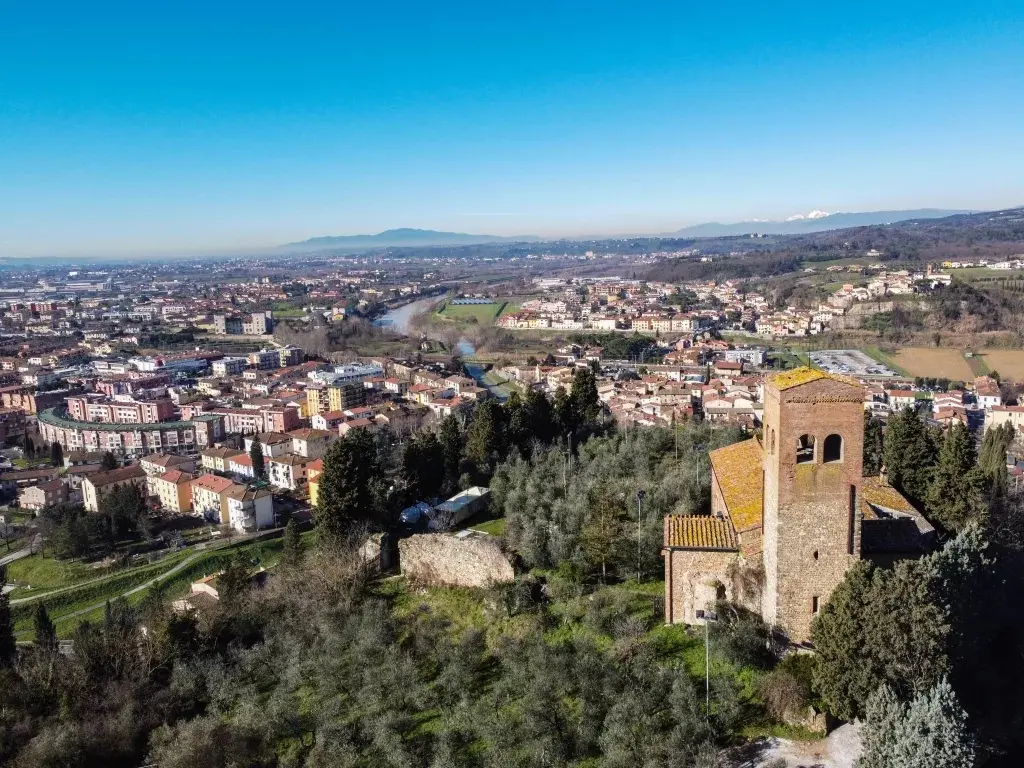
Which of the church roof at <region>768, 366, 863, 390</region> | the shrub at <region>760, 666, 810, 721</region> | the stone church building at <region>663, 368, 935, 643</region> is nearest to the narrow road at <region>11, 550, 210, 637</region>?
the stone church building at <region>663, 368, 935, 643</region>

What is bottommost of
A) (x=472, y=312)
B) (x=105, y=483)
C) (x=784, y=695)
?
(x=105, y=483)

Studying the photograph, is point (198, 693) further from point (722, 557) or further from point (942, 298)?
point (942, 298)

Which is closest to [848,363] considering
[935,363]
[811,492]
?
[935,363]

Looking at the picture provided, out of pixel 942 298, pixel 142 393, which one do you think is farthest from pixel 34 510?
pixel 942 298

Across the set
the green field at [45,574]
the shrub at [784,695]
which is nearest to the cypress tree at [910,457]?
the shrub at [784,695]

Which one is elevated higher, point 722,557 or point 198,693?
point 722,557

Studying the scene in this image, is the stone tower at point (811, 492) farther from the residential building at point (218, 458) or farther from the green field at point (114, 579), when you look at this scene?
the residential building at point (218, 458)

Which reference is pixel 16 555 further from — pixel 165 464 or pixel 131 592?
pixel 131 592
